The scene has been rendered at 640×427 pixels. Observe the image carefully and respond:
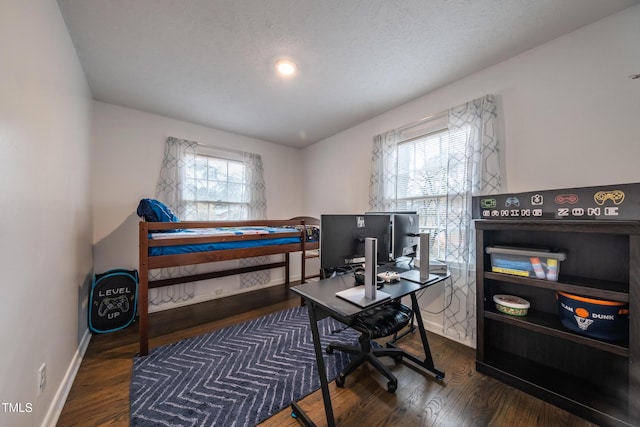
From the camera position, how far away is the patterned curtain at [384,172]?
2.69 m

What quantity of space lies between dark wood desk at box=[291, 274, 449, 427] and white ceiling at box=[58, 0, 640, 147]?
177 cm

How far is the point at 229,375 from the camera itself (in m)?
1.67

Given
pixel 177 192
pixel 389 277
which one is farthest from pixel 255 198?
pixel 389 277

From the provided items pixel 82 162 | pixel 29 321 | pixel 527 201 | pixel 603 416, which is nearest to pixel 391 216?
pixel 527 201

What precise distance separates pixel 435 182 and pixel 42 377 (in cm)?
315

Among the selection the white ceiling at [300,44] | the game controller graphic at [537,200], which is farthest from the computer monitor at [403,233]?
the white ceiling at [300,44]

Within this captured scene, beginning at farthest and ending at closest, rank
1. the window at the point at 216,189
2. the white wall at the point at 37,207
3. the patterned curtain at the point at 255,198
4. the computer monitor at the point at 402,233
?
1. the patterned curtain at the point at 255,198
2. the window at the point at 216,189
3. the computer monitor at the point at 402,233
4. the white wall at the point at 37,207

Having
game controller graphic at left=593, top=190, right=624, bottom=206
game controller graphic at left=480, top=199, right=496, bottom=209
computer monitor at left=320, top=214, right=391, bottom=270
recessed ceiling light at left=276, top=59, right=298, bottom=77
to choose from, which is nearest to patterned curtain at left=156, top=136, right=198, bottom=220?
recessed ceiling light at left=276, top=59, right=298, bottom=77

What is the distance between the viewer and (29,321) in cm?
106

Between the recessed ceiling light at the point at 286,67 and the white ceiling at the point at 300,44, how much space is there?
6 cm

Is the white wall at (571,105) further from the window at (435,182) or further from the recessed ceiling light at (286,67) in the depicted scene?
the recessed ceiling light at (286,67)

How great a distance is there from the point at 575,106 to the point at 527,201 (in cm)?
76

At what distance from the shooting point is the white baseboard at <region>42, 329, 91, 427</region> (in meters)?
1.24

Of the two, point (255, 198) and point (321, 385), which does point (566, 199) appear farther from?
point (255, 198)
